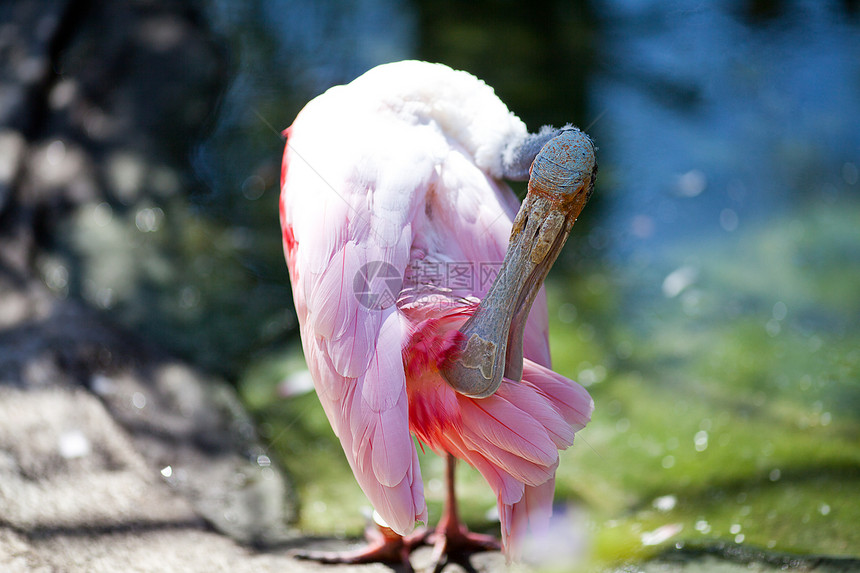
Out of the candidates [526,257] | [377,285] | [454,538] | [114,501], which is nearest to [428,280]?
[377,285]

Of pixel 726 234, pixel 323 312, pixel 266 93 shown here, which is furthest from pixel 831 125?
pixel 323 312

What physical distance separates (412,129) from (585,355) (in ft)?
5.51

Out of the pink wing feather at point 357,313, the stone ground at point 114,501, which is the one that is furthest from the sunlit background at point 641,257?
the pink wing feather at point 357,313

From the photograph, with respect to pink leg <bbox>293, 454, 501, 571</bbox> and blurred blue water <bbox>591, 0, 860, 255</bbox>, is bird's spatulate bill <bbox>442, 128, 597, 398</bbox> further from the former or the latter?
blurred blue water <bbox>591, 0, 860, 255</bbox>

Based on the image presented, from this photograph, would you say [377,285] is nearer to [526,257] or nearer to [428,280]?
[428,280]

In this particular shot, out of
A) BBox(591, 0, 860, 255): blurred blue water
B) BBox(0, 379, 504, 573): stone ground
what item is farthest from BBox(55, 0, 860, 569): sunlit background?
BBox(0, 379, 504, 573): stone ground

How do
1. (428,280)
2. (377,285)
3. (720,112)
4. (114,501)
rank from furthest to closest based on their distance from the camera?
(720,112) → (114,501) → (428,280) → (377,285)

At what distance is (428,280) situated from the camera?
6.02 feet

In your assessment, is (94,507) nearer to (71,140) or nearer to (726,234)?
(71,140)

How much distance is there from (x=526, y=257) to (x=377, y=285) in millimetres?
351

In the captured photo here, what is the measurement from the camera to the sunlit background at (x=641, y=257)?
2.68 m

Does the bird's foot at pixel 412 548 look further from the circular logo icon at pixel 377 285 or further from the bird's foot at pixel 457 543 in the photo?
the circular logo icon at pixel 377 285

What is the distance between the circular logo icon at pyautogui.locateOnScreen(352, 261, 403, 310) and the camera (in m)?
1.69

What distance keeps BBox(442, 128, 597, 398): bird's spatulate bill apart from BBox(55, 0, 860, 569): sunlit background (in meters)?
0.93
